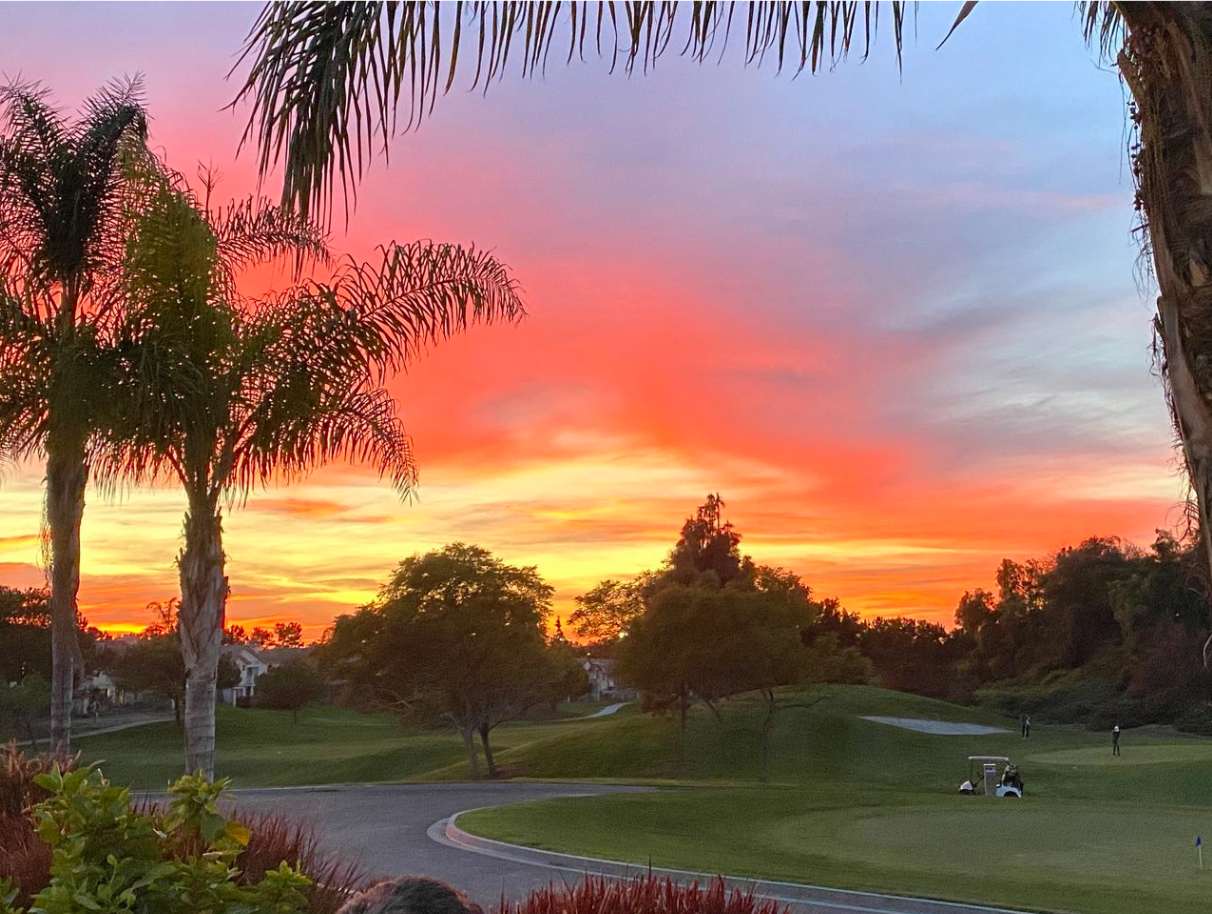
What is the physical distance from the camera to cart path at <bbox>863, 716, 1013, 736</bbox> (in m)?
53.1

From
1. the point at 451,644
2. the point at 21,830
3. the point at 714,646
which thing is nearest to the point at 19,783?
the point at 21,830

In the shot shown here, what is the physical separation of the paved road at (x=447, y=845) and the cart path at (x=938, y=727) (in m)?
25.0

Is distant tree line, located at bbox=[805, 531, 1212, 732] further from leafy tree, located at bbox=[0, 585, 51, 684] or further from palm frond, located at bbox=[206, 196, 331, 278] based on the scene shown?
palm frond, located at bbox=[206, 196, 331, 278]

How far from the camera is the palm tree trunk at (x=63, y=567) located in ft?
63.5

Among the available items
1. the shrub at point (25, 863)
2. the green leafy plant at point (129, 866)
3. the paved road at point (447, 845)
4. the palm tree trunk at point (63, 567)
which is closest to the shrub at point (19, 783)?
the shrub at point (25, 863)

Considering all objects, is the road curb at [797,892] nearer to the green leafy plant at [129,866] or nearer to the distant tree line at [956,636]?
the green leafy plant at [129,866]

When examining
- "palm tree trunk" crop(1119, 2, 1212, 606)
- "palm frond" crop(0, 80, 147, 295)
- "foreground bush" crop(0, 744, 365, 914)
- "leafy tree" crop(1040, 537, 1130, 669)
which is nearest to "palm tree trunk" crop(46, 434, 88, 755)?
"palm frond" crop(0, 80, 147, 295)

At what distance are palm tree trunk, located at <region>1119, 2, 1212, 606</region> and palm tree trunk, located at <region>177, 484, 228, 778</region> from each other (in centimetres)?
1337

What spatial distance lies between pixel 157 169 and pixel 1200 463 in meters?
14.6

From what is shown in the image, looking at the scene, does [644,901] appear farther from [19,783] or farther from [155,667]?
[155,667]

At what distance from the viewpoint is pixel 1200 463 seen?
14.0 feet

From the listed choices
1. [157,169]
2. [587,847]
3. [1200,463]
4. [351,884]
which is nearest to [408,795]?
[587,847]

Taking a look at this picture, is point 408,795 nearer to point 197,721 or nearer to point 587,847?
point 587,847

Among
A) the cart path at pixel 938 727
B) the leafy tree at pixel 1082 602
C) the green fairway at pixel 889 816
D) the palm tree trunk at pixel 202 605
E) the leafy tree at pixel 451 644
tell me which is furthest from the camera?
the leafy tree at pixel 1082 602
